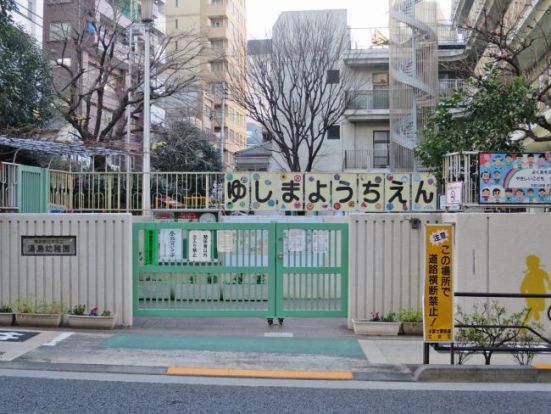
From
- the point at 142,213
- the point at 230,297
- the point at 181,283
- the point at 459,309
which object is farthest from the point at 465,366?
the point at 142,213

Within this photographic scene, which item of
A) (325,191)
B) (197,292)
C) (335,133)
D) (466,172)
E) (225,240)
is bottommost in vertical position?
(197,292)

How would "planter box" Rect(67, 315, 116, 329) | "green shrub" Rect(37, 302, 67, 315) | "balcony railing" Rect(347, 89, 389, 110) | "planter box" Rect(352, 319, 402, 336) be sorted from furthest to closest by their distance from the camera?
"balcony railing" Rect(347, 89, 389, 110)
"green shrub" Rect(37, 302, 67, 315)
"planter box" Rect(67, 315, 116, 329)
"planter box" Rect(352, 319, 402, 336)

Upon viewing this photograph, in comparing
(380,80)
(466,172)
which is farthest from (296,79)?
(466,172)

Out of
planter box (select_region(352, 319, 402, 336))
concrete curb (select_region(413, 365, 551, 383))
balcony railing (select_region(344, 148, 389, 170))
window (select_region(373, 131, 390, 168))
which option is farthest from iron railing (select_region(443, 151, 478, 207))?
window (select_region(373, 131, 390, 168))

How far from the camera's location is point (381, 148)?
110 ft

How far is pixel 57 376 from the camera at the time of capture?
695cm

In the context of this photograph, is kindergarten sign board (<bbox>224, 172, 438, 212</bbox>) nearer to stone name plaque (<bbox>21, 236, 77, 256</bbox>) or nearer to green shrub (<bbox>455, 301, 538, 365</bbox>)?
stone name plaque (<bbox>21, 236, 77, 256</bbox>)

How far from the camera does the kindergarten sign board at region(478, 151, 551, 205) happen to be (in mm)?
8898

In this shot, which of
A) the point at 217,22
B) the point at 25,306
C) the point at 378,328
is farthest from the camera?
the point at 217,22

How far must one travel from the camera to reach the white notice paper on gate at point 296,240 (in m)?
10.0

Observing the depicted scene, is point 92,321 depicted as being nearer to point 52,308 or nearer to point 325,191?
point 52,308

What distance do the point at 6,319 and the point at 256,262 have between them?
4154 mm

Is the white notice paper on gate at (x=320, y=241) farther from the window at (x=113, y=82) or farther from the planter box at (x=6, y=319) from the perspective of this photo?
the window at (x=113, y=82)

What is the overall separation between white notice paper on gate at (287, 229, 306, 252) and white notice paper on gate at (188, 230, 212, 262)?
1.34 meters
